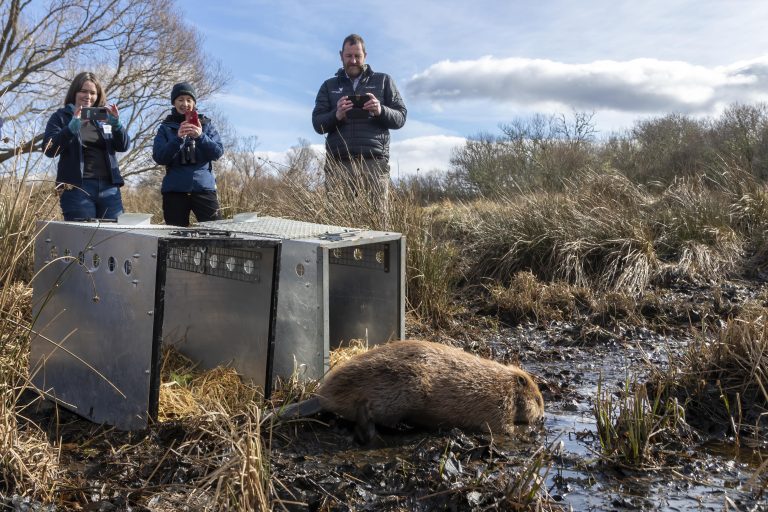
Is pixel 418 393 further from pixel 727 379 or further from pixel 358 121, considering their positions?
pixel 358 121

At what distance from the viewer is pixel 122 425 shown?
376cm

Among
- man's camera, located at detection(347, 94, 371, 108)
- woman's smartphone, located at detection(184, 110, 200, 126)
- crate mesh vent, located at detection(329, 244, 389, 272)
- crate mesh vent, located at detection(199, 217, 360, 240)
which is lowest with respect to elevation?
crate mesh vent, located at detection(329, 244, 389, 272)

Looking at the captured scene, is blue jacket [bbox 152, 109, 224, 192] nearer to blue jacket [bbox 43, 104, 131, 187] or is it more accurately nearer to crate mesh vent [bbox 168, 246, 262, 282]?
blue jacket [bbox 43, 104, 131, 187]

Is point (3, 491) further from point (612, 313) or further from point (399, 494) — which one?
point (612, 313)

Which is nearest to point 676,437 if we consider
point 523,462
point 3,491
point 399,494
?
point 523,462

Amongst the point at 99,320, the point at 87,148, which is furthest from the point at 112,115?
the point at 99,320

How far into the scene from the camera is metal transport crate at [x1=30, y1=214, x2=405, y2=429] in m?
3.65

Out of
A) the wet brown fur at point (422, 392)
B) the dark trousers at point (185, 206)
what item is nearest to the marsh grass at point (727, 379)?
the wet brown fur at point (422, 392)

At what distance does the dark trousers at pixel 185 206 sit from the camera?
6578 millimetres

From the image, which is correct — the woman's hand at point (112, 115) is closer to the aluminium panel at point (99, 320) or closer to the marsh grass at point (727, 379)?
the aluminium panel at point (99, 320)

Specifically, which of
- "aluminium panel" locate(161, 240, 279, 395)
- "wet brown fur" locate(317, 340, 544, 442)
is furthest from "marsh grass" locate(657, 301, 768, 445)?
"aluminium panel" locate(161, 240, 279, 395)

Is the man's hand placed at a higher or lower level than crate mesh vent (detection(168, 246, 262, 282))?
higher

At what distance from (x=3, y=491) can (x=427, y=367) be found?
211cm

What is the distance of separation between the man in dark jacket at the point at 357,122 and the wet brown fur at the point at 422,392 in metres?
3.46
